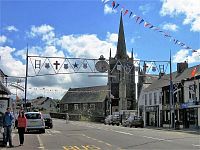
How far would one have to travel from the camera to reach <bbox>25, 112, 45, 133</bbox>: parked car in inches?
1243

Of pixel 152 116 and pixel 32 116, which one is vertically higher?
pixel 32 116

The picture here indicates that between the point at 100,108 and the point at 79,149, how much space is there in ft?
348

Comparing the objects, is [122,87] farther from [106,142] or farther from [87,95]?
[106,142]

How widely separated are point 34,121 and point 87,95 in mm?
101897

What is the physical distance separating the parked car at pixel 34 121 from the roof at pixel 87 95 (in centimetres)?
9044

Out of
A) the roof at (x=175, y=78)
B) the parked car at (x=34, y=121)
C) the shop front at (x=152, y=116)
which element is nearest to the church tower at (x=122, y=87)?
the shop front at (x=152, y=116)

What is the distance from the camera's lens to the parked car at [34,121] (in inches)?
1243

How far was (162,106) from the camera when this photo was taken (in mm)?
58219

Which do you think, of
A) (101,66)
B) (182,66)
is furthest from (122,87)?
(101,66)

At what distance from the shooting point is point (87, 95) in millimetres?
133375

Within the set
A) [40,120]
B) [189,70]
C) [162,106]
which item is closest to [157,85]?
[162,106]

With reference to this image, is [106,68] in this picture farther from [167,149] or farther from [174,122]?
[167,149]

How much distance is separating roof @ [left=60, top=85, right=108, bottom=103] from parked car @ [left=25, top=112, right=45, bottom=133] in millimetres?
90439

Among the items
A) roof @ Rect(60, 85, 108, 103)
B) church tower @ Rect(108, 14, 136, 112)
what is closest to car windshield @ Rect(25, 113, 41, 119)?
church tower @ Rect(108, 14, 136, 112)
